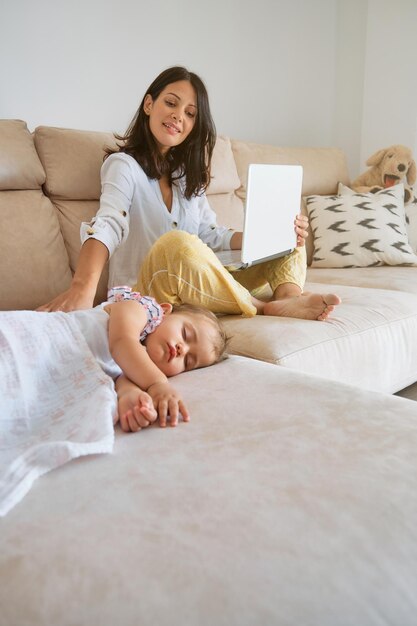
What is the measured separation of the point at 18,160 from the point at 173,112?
1.68ft

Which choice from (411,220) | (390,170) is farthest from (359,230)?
(390,170)

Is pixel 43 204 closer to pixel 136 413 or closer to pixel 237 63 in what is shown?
pixel 136 413

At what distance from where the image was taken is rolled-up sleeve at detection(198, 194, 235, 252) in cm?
208

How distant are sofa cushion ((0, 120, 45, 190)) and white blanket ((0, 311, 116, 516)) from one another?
3.11ft

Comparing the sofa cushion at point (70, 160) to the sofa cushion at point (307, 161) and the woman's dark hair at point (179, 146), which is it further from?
the sofa cushion at point (307, 161)

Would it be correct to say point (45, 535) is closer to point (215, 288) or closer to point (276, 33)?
point (215, 288)

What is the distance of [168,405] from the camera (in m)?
0.91

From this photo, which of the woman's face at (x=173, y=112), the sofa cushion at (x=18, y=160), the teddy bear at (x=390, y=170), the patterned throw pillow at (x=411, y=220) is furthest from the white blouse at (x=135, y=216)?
the teddy bear at (x=390, y=170)

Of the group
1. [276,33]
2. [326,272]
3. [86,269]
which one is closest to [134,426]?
[86,269]

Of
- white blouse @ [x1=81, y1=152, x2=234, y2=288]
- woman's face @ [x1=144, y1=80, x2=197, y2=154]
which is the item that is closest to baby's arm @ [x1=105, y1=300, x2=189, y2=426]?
white blouse @ [x1=81, y1=152, x2=234, y2=288]

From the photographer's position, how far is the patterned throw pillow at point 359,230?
2.53 metres

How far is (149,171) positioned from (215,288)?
22.1 inches

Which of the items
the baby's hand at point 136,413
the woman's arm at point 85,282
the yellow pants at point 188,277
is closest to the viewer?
the baby's hand at point 136,413

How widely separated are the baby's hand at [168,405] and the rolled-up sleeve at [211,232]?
1.19 m
